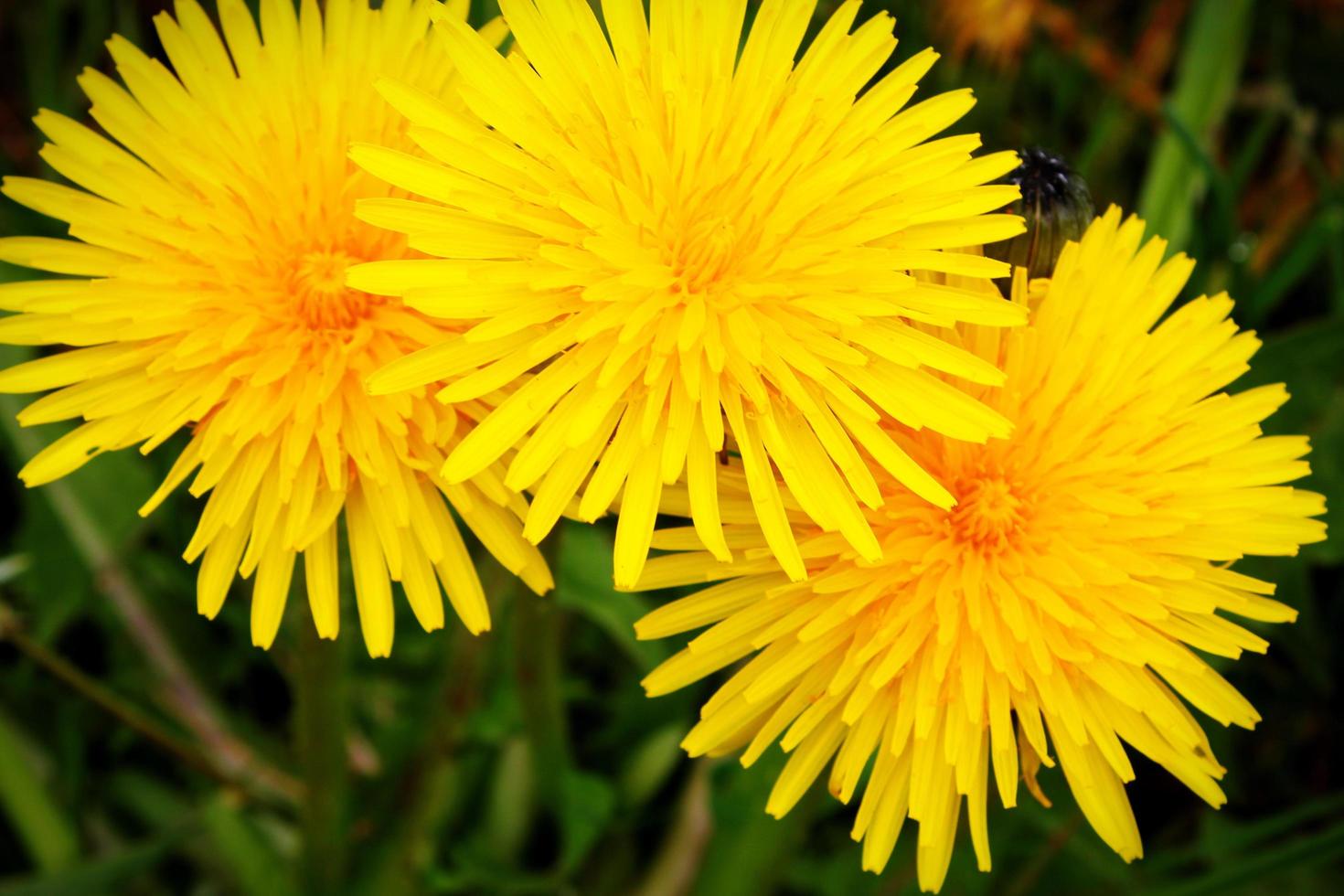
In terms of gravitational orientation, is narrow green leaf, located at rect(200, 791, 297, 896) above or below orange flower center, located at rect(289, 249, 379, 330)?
below

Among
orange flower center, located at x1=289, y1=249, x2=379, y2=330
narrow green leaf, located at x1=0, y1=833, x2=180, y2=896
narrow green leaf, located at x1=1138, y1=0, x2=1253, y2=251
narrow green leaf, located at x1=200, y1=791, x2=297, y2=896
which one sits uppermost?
narrow green leaf, located at x1=1138, y1=0, x2=1253, y2=251

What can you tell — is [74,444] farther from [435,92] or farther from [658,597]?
Answer: [658,597]

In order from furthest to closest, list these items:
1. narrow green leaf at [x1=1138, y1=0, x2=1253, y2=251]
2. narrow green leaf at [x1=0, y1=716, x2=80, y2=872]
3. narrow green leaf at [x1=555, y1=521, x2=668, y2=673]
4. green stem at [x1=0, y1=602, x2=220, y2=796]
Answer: narrow green leaf at [x1=1138, y1=0, x2=1253, y2=251], narrow green leaf at [x1=0, y1=716, x2=80, y2=872], narrow green leaf at [x1=555, y1=521, x2=668, y2=673], green stem at [x1=0, y1=602, x2=220, y2=796]

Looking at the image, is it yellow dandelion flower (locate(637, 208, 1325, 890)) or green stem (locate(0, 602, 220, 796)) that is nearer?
yellow dandelion flower (locate(637, 208, 1325, 890))

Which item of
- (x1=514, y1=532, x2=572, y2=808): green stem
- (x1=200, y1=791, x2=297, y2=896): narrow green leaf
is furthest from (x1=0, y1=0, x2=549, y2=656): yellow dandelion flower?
(x1=200, y1=791, x2=297, y2=896): narrow green leaf

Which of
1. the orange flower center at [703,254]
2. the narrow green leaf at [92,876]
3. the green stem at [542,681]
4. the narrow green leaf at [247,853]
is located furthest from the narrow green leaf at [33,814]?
the orange flower center at [703,254]

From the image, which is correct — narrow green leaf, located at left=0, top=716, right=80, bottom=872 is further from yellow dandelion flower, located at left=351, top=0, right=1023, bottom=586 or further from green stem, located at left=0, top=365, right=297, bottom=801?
yellow dandelion flower, located at left=351, top=0, right=1023, bottom=586

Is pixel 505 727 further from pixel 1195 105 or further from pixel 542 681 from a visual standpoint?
pixel 1195 105

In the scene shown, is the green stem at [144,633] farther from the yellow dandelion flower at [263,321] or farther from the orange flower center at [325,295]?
the orange flower center at [325,295]
